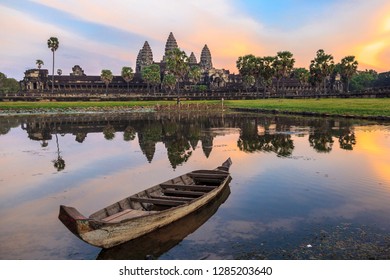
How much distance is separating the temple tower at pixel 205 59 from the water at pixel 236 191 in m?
151

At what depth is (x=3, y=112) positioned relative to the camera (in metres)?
68.5

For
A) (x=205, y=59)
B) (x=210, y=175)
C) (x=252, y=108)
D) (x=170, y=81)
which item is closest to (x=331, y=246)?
(x=210, y=175)

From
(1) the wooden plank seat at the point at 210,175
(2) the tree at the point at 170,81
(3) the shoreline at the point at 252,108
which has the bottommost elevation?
(1) the wooden plank seat at the point at 210,175

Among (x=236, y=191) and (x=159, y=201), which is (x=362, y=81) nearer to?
(x=236, y=191)

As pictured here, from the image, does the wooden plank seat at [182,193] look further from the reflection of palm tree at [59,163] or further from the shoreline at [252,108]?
the shoreline at [252,108]

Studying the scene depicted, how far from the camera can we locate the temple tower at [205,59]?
17725 centimetres

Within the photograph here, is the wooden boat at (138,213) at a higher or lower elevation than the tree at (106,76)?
lower

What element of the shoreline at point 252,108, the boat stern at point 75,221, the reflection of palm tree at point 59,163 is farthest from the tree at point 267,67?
the boat stern at point 75,221

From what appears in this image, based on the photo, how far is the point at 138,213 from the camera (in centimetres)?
1062

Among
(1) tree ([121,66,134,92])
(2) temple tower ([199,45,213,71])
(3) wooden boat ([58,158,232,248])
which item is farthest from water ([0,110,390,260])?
(2) temple tower ([199,45,213,71])

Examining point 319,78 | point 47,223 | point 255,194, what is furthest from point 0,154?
point 319,78

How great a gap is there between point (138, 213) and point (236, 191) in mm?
5501

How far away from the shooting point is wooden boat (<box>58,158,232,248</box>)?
873 centimetres
